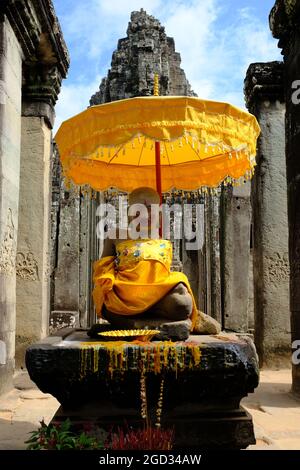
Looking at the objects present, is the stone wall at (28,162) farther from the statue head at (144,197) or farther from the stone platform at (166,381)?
the stone platform at (166,381)

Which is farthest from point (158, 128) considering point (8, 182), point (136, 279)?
point (8, 182)

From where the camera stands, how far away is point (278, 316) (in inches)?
306

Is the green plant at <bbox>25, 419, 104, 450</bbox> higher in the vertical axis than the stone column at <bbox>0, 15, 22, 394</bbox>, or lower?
lower

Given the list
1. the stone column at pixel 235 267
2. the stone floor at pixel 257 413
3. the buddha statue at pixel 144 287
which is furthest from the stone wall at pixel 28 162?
the stone column at pixel 235 267

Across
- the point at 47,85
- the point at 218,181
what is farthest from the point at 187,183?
the point at 47,85

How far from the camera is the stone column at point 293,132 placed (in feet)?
19.6

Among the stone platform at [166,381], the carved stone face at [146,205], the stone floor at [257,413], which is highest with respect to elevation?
the carved stone face at [146,205]

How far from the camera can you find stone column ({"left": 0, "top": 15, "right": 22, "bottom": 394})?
5625mm

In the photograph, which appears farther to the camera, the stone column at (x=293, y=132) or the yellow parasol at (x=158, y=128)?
the stone column at (x=293, y=132)

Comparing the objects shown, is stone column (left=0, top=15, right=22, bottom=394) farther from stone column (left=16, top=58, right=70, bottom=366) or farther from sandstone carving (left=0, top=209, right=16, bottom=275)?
stone column (left=16, top=58, right=70, bottom=366)

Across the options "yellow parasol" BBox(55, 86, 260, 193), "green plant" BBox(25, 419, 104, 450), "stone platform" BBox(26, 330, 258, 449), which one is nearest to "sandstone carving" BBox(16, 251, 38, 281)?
"yellow parasol" BBox(55, 86, 260, 193)

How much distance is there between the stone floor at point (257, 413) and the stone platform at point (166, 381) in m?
0.46

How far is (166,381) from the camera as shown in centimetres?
375

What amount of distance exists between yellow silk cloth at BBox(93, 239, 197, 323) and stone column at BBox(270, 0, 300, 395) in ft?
7.05
